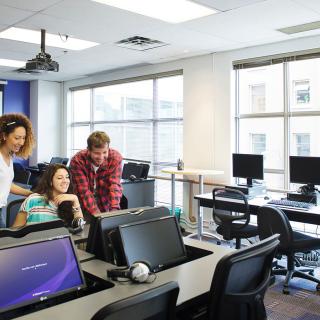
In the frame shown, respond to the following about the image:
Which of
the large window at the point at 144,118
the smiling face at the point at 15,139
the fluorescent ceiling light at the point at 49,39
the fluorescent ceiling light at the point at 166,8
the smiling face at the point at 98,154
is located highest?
the fluorescent ceiling light at the point at 49,39

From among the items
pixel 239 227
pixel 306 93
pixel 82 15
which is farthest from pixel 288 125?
pixel 82 15

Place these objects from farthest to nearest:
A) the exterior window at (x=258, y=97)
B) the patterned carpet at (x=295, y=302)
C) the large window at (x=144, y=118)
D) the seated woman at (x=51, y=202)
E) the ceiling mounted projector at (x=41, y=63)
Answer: the large window at (x=144, y=118)
the exterior window at (x=258, y=97)
the ceiling mounted projector at (x=41, y=63)
the patterned carpet at (x=295, y=302)
the seated woman at (x=51, y=202)

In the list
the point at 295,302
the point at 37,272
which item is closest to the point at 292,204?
the point at 295,302

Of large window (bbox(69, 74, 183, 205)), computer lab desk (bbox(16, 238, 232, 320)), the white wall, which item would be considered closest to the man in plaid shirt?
computer lab desk (bbox(16, 238, 232, 320))

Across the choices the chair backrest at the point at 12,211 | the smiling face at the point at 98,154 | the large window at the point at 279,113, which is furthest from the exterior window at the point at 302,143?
the chair backrest at the point at 12,211

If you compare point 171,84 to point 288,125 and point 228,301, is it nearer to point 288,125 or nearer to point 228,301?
point 288,125

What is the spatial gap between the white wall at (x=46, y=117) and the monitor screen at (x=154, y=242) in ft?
22.8

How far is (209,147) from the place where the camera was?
19.2 ft

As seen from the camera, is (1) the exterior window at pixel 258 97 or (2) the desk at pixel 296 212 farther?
(1) the exterior window at pixel 258 97

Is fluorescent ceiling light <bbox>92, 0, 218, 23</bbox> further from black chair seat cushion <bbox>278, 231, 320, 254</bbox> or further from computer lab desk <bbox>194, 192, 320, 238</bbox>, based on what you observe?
black chair seat cushion <bbox>278, 231, 320, 254</bbox>

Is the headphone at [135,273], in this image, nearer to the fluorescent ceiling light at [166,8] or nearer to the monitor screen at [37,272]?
the monitor screen at [37,272]

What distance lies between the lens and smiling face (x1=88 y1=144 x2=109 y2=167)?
300 centimetres

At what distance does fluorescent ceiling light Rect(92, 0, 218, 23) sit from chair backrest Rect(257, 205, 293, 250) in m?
2.03

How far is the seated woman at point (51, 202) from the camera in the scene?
2506 mm
